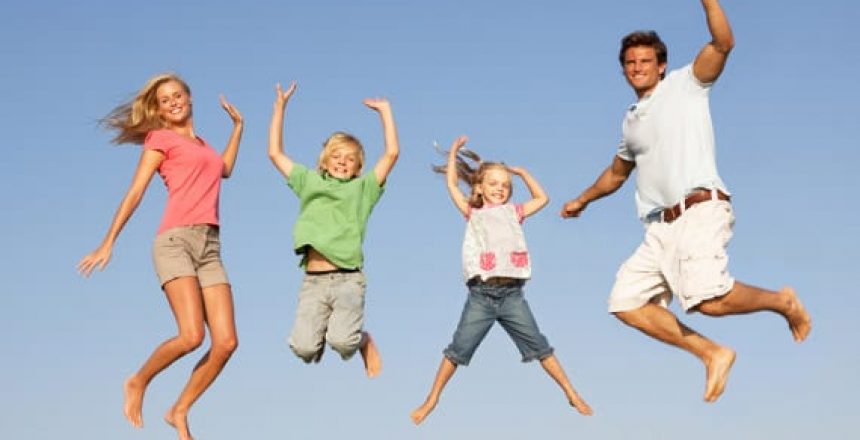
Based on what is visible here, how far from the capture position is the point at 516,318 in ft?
41.5

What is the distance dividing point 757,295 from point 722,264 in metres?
0.47

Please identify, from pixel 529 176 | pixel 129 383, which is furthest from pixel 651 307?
pixel 129 383

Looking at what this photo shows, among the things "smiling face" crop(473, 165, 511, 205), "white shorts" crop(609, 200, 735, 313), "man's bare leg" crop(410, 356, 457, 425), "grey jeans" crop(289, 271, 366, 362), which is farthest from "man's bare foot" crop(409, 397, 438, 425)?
"white shorts" crop(609, 200, 735, 313)

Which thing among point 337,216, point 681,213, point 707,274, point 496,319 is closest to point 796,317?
point 707,274

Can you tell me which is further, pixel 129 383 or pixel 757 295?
pixel 129 383

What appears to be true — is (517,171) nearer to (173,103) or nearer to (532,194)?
(532,194)

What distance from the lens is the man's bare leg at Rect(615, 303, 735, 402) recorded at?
10578 mm

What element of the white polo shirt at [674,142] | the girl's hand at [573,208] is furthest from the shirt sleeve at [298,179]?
the white polo shirt at [674,142]

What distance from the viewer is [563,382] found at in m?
13.0

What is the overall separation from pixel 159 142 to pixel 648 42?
4336 millimetres

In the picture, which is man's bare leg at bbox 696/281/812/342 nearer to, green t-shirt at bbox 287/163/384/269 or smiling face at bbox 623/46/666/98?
smiling face at bbox 623/46/666/98

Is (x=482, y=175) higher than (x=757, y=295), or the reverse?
(x=482, y=175)

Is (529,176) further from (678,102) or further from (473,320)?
(678,102)

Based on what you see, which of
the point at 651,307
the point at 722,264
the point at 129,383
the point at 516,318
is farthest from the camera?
the point at 516,318
